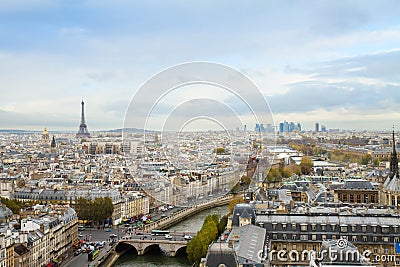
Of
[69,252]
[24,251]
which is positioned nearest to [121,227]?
[69,252]

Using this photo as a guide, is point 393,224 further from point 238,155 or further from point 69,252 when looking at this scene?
point 238,155

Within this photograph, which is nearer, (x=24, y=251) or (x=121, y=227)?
(x=24, y=251)

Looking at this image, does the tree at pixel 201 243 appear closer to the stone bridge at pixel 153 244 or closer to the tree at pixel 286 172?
the stone bridge at pixel 153 244

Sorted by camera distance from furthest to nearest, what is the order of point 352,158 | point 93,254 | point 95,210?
1. point 352,158
2. point 95,210
3. point 93,254

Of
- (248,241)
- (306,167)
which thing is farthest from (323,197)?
(306,167)

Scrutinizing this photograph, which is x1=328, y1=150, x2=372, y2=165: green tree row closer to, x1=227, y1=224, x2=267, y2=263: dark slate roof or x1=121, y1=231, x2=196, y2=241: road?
x1=121, y1=231, x2=196, y2=241: road

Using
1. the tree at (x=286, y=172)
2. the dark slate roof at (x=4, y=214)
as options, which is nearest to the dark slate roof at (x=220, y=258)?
the dark slate roof at (x=4, y=214)

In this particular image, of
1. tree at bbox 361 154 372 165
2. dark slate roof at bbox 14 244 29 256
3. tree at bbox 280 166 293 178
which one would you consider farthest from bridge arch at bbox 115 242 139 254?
tree at bbox 361 154 372 165

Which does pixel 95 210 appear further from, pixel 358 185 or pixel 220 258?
pixel 220 258
